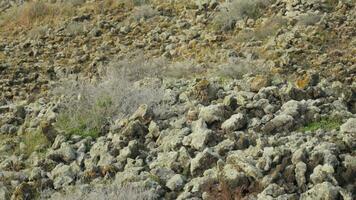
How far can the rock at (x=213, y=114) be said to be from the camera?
587 cm

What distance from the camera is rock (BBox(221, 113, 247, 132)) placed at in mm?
5688

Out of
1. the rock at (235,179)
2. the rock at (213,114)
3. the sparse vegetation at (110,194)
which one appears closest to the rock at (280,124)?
the rock at (213,114)

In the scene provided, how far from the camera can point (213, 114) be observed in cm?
589

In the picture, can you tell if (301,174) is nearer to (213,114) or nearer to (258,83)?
(213,114)

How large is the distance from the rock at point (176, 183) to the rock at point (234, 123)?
890 millimetres

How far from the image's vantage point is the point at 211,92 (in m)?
6.57

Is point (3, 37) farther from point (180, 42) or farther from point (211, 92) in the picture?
point (211, 92)

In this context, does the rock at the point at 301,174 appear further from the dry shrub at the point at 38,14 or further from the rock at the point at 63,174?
the dry shrub at the point at 38,14

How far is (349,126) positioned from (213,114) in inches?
54.5

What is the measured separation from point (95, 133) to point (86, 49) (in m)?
4.31

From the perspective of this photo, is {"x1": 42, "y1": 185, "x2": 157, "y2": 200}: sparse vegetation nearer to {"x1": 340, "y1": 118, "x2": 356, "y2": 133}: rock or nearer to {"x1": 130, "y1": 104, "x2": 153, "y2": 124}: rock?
{"x1": 130, "y1": 104, "x2": 153, "y2": 124}: rock

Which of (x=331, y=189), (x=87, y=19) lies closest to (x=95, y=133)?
(x=331, y=189)

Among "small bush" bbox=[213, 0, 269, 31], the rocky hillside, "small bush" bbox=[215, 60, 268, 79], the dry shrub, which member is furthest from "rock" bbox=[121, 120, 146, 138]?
the dry shrub

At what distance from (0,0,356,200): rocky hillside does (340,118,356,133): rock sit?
0.04 feet
